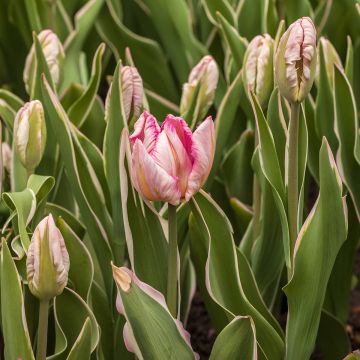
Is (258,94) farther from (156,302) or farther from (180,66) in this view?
(180,66)

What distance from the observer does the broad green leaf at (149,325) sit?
969mm

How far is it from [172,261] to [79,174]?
0.96 feet

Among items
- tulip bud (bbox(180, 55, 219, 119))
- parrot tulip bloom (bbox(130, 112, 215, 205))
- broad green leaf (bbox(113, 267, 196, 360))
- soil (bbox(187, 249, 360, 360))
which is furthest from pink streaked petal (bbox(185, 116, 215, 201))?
soil (bbox(187, 249, 360, 360))

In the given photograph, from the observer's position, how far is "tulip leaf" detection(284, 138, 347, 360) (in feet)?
3.45

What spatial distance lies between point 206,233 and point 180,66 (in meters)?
0.80

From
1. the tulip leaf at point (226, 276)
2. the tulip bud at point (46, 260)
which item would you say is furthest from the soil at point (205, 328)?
the tulip bud at point (46, 260)

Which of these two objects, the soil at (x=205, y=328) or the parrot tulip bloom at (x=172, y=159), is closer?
the parrot tulip bloom at (x=172, y=159)

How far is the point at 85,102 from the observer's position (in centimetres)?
136

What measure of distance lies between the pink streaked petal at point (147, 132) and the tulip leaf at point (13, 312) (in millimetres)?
203

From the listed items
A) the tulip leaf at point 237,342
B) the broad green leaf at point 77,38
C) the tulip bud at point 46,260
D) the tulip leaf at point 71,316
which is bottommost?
the tulip leaf at point 237,342

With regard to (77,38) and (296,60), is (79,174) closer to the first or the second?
(296,60)

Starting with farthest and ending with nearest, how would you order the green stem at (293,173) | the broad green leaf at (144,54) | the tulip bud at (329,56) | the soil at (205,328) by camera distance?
the broad green leaf at (144,54), the soil at (205,328), the tulip bud at (329,56), the green stem at (293,173)

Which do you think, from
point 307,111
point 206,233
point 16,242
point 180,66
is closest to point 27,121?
point 16,242

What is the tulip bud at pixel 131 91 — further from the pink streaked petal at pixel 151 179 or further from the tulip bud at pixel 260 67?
the pink streaked petal at pixel 151 179
